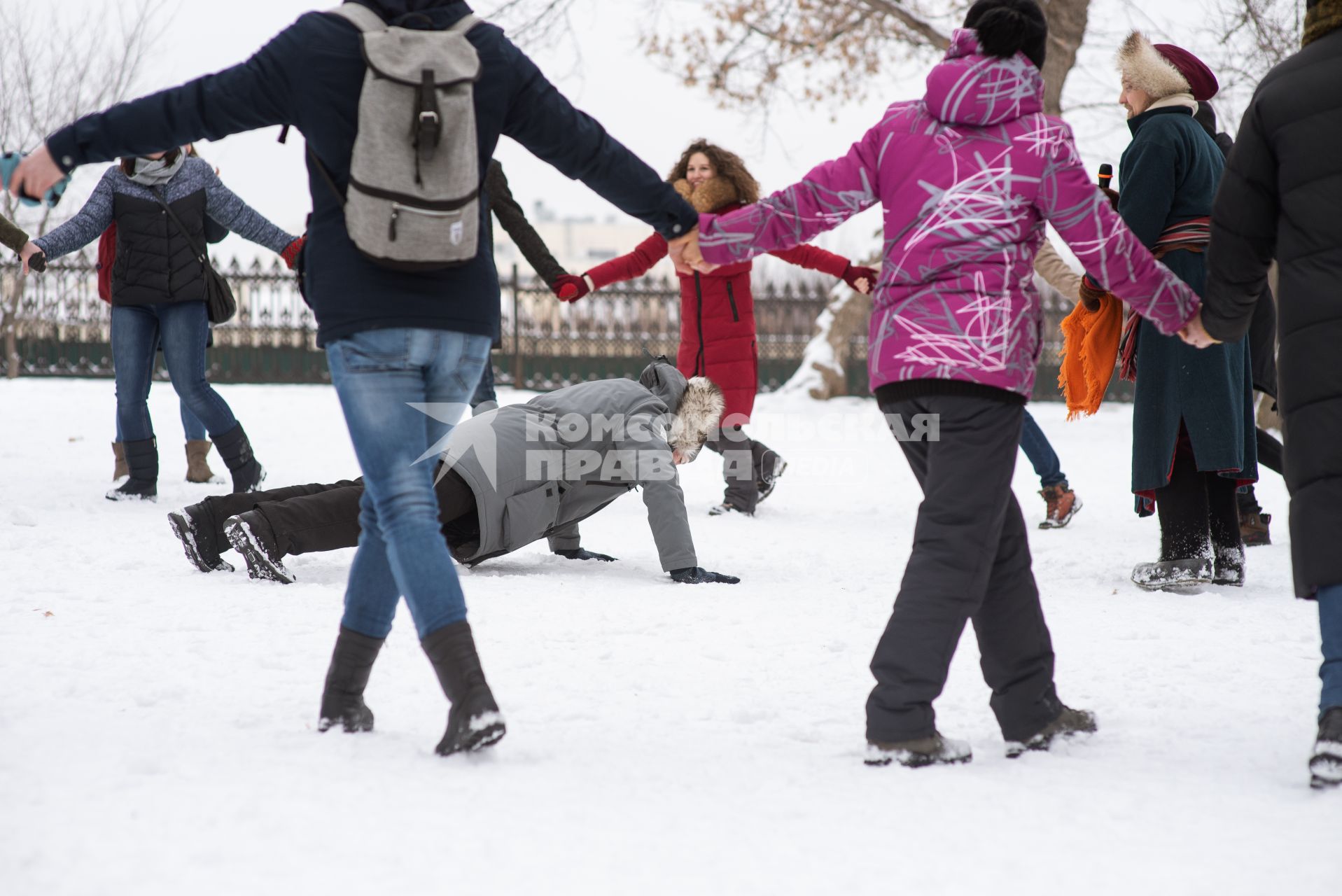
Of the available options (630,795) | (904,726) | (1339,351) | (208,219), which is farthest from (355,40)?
(208,219)

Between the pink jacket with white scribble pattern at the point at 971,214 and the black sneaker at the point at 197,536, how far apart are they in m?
2.86

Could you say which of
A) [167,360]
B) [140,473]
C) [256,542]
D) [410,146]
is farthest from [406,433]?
[140,473]

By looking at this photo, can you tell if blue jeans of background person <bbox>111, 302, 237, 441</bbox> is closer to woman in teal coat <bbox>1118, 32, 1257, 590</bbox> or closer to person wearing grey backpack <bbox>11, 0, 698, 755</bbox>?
person wearing grey backpack <bbox>11, 0, 698, 755</bbox>

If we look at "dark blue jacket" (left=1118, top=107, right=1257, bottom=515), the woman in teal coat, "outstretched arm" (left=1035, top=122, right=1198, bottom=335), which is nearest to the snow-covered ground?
the woman in teal coat

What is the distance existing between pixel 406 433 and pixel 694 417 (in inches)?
102

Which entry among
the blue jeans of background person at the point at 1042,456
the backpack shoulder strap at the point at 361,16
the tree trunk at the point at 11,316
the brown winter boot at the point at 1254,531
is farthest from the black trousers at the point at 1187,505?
the tree trunk at the point at 11,316

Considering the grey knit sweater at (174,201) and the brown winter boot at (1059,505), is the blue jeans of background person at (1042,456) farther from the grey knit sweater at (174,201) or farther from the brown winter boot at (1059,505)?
the grey knit sweater at (174,201)

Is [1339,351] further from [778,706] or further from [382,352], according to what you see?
[382,352]

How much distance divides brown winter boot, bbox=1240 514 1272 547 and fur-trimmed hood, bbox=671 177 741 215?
302cm

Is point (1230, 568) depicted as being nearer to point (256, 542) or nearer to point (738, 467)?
point (738, 467)

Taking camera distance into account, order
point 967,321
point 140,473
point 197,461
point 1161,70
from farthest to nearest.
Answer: point 197,461 → point 140,473 → point 1161,70 → point 967,321

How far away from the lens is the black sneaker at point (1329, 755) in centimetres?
229

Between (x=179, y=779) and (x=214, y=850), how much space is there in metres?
0.38

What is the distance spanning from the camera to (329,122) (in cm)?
229
